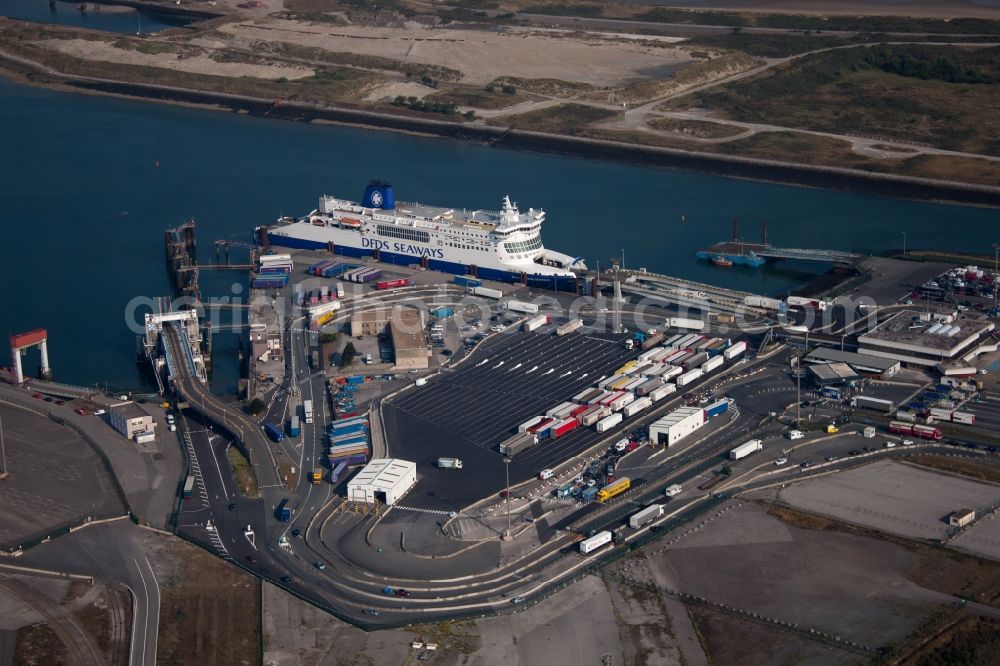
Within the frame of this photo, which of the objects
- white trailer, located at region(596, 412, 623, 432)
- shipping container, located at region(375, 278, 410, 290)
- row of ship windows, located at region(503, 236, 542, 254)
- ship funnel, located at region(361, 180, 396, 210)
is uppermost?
ship funnel, located at region(361, 180, 396, 210)

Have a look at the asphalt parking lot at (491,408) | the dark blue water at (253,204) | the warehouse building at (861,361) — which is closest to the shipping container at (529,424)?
the asphalt parking lot at (491,408)

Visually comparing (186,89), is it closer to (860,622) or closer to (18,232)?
(18,232)

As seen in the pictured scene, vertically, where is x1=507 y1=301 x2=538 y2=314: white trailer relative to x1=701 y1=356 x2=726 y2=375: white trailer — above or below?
A: above

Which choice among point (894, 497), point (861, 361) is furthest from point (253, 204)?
point (894, 497)

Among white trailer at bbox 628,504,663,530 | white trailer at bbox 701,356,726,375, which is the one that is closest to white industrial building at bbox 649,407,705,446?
white trailer at bbox 701,356,726,375

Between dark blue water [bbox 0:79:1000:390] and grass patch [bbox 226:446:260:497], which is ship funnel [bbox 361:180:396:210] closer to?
dark blue water [bbox 0:79:1000:390]

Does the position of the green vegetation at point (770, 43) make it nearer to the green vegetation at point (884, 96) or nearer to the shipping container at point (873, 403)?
the green vegetation at point (884, 96)

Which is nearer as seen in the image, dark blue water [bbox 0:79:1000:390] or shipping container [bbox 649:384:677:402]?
shipping container [bbox 649:384:677:402]

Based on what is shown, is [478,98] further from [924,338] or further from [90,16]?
[90,16]
